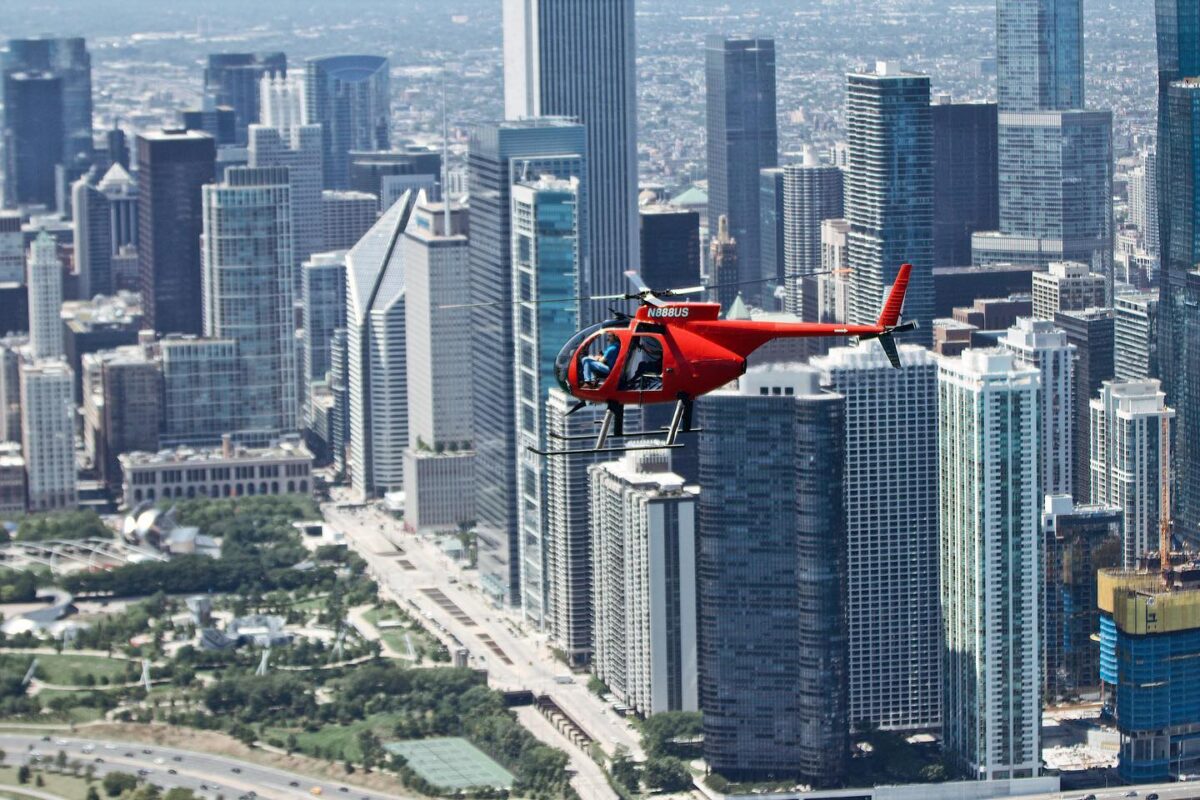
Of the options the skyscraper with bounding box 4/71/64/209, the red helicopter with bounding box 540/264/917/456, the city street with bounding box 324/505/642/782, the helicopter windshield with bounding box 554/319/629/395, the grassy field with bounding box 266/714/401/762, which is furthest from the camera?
the skyscraper with bounding box 4/71/64/209

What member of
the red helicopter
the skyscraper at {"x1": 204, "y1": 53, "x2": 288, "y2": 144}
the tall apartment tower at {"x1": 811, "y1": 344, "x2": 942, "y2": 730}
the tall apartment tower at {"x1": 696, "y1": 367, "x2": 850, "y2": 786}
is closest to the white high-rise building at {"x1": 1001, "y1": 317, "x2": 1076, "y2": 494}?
the tall apartment tower at {"x1": 811, "y1": 344, "x2": 942, "y2": 730}

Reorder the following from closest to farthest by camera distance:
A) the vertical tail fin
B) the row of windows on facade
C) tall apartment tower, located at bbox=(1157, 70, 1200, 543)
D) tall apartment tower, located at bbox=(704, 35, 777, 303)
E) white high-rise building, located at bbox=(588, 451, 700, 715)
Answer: the vertical tail fin → white high-rise building, located at bbox=(588, 451, 700, 715) → tall apartment tower, located at bbox=(1157, 70, 1200, 543) → the row of windows on facade → tall apartment tower, located at bbox=(704, 35, 777, 303)

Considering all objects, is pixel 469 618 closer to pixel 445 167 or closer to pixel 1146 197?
pixel 1146 197

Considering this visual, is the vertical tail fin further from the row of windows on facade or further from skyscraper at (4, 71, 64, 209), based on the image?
skyscraper at (4, 71, 64, 209)

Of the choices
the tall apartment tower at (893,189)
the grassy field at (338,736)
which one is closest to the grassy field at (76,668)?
the grassy field at (338,736)

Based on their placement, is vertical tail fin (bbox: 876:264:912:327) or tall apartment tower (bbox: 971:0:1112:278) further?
tall apartment tower (bbox: 971:0:1112:278)

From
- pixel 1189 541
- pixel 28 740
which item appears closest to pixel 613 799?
pixel 28 740

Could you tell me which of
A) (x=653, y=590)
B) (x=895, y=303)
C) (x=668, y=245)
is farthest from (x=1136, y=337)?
(x=895, y=303)
